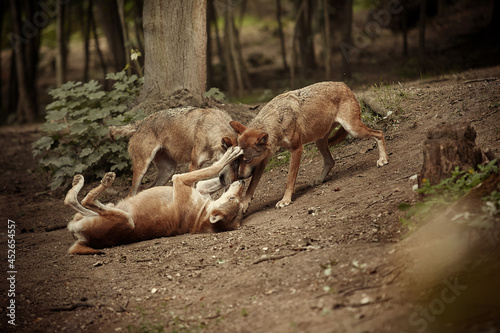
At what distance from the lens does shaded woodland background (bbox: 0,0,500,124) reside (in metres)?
16.2

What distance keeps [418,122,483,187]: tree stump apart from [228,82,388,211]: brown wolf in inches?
84.0

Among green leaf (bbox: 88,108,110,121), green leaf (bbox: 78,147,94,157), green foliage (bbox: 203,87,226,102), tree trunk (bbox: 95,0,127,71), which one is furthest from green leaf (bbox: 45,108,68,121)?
tree trunk (bbox: 95,0,127,71)

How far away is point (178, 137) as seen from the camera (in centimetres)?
814

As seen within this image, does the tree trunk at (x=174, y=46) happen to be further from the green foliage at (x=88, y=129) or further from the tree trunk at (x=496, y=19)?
the tree trunk at (x=496, y=19)

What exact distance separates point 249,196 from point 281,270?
9.11 ft

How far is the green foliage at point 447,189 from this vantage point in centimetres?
470

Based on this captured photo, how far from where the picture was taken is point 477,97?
25.9ft

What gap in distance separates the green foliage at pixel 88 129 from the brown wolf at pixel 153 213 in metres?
3.14

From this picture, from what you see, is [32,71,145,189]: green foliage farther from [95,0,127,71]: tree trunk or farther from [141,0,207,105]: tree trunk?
[95,0,127,71]: tree trunk

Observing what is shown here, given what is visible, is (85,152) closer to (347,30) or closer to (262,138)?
(262,138)

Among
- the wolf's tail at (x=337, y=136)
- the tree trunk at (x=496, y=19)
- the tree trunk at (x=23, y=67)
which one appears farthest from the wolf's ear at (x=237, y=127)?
the tree trunk at (x=496, y=19)

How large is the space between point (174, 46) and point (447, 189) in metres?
6.52

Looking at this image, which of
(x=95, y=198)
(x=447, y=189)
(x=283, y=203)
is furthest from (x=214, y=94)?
(x=447, y=189)

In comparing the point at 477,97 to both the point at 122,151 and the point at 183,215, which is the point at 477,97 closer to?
the point at 183,215
